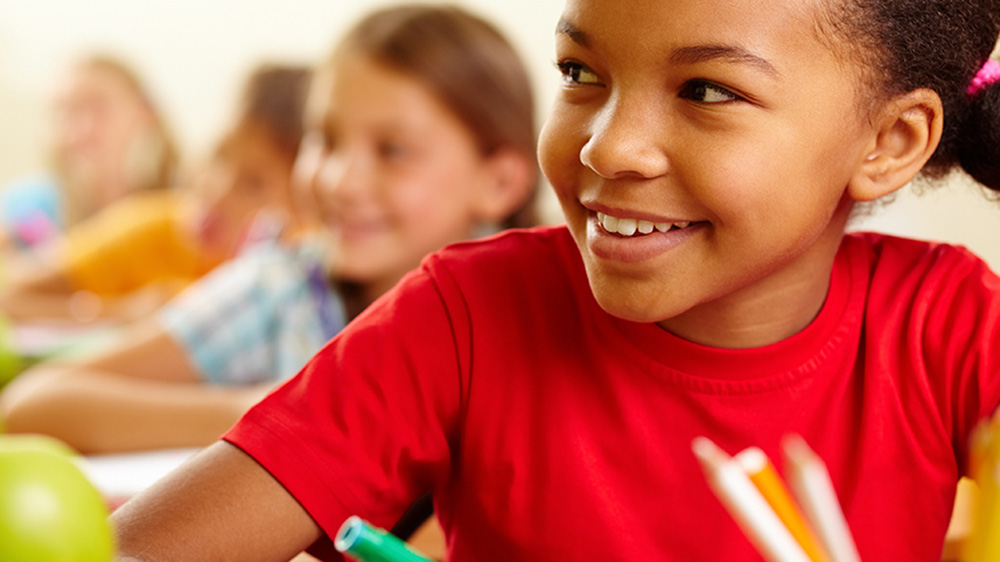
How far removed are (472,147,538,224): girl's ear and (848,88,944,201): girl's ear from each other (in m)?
0.86

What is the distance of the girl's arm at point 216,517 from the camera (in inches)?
23.0

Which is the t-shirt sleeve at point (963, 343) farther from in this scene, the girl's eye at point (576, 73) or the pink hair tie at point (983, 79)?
the girl's eye at point (576, 73)

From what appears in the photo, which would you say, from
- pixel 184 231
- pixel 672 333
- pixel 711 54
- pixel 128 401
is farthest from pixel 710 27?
pixel 184 231

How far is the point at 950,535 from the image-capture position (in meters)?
0.76

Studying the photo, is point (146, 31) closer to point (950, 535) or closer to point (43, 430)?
point (43, 430)

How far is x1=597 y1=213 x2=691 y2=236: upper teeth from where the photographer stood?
629 mm

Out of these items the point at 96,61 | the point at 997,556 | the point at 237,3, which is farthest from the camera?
the point at 237,3

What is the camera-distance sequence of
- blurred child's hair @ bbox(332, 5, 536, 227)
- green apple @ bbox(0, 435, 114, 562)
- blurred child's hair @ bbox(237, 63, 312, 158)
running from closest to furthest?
green apple @ bbox(0, 435, 114, 562) < blurred child's hair @ bbox(332, 5, 536, 227) < blurred child's hair @ bbox(237, 63, 312, 158)

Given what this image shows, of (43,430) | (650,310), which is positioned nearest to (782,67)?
(650,310)

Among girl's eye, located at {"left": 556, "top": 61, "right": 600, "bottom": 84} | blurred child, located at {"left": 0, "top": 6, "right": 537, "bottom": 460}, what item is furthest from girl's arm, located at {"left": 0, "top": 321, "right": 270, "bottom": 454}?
girl's eye, located at {"left": 556, "top": 61, "right": 600, "bottom": 84}

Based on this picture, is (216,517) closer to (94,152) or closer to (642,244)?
(642,244)

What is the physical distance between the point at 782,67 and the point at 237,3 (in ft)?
9.61

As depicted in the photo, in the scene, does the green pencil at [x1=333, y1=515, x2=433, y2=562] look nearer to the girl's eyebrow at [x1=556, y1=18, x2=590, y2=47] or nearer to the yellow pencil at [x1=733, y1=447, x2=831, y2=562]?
the yellow pencil at [x1=733, y1=447, x2=831, y2=562]

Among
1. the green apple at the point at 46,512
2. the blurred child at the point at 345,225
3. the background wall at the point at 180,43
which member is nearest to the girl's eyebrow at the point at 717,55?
the green apple at the point at 46,512
